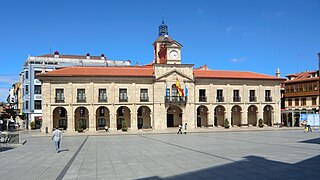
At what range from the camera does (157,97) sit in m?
49.1

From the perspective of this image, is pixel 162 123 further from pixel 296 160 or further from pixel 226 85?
pixel 296 160

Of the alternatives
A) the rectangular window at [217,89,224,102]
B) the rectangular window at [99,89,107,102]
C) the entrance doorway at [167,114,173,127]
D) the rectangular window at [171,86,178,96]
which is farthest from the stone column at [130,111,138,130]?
the rectangular window at [217,89,224,102]

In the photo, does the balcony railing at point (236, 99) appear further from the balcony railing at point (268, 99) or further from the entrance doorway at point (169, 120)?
the entrance doorway at point (169, 120)

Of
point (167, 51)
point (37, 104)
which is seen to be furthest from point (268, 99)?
point (37, 104)

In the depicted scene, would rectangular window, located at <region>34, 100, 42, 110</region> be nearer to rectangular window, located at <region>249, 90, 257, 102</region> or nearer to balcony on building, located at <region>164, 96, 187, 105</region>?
balcony on building, located at <region>164, 96, 187, 105</region>

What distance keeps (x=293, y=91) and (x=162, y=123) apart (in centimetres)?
2844

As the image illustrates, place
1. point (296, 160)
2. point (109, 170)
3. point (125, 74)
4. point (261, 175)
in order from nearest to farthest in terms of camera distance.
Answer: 1. point (261, 175)
2. point (109, 170)
3. point (296, 160)
4. point (125, 74)

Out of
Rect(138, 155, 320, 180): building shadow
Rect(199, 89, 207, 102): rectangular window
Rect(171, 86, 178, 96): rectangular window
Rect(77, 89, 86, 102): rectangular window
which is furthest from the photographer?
Rect(199, 89, 207, 102): rectangular window

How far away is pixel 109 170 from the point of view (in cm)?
1202

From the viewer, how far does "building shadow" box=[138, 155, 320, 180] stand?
10094 millimetres

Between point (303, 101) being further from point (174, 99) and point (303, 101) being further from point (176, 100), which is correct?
point (174, 99)

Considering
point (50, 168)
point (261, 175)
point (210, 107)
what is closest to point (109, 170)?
point (50, 168)

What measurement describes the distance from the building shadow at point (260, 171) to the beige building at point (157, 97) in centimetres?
3521

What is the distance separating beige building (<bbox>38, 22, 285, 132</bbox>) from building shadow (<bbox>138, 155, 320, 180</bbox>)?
3521cm
